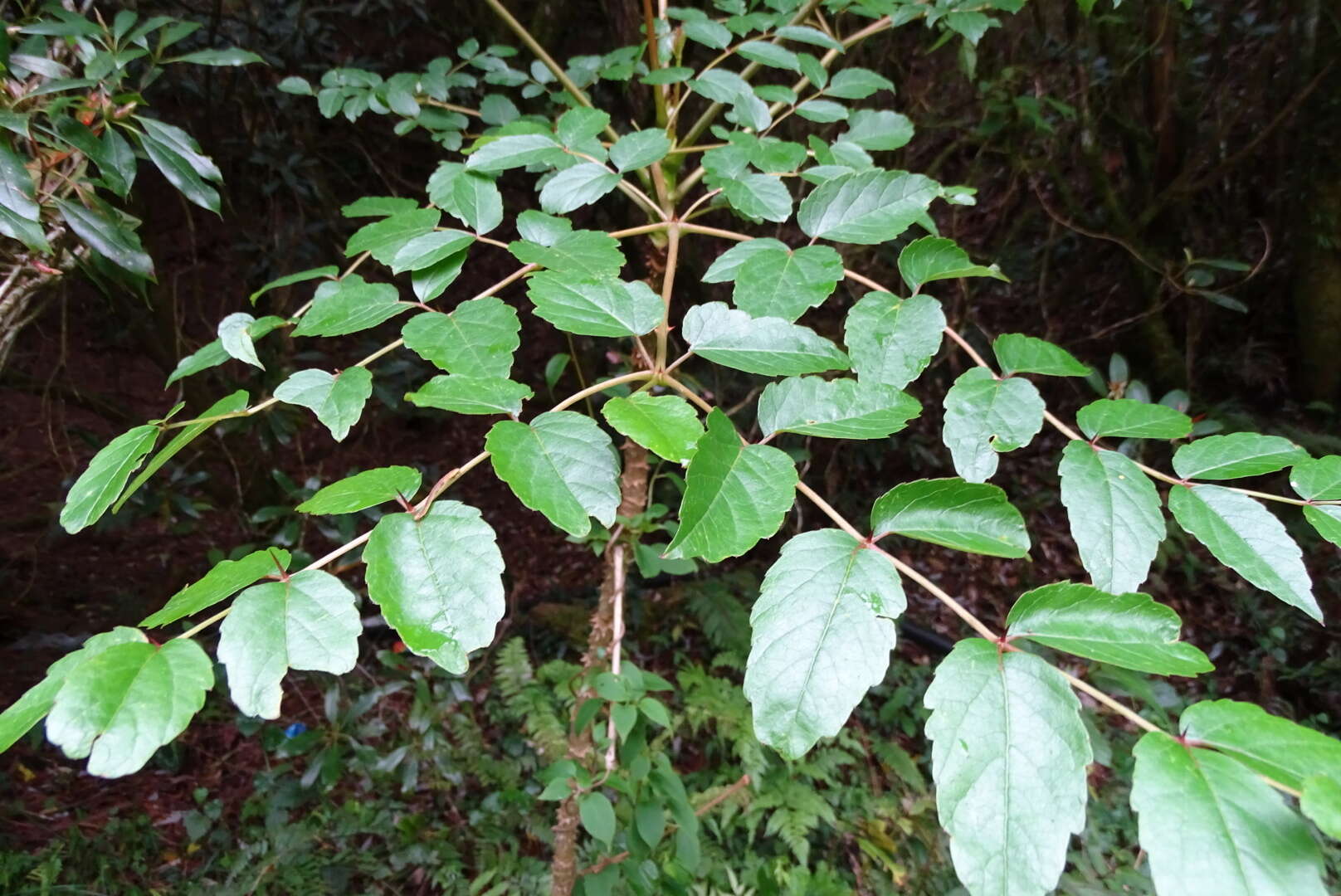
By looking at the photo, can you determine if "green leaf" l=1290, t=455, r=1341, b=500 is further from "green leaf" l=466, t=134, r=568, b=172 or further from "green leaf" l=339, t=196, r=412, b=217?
"green leaf" l=339, t=196, r=412, b=217

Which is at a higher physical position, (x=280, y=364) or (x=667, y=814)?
(x=280, y=364)

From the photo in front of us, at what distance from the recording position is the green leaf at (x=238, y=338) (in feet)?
2.49

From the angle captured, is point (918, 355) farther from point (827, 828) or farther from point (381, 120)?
point (381, 120)

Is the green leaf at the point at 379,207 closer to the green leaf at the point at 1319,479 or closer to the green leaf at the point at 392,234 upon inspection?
the green leaf at the point at 392,234

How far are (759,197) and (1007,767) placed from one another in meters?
0.66

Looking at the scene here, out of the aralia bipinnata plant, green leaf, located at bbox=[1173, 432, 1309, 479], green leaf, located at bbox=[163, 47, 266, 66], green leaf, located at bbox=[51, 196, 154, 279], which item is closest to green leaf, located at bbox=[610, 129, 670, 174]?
the aralia bipinnata plant

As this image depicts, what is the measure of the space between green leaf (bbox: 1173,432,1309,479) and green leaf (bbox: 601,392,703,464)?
467 millimetres

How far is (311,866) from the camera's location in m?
1.96

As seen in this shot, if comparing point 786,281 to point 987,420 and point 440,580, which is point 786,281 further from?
point 440,580

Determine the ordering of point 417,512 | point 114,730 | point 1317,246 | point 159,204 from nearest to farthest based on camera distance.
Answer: point 114,730, point 417,512, point 1317,246, point 159,204

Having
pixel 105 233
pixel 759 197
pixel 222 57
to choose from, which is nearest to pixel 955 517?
pixel 759 197

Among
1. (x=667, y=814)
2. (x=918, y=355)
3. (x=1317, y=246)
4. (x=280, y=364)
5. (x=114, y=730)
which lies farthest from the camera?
(x=1317, y=246)

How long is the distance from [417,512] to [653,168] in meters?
0.75

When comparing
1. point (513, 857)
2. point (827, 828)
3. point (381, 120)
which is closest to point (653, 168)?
point (513, 857)
